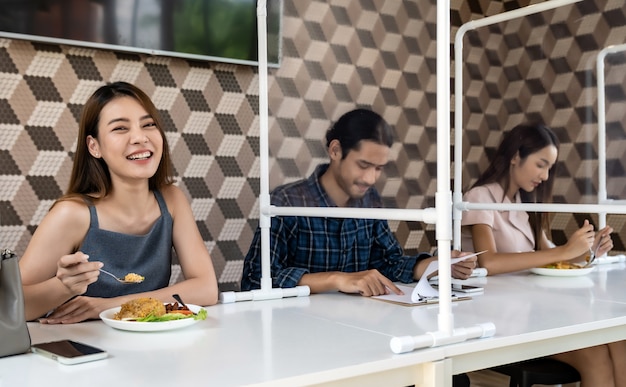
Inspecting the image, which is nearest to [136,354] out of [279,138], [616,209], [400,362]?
[400,362]

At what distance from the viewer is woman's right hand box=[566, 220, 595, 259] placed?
2246mm

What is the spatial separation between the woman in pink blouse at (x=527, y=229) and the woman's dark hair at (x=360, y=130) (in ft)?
1.76

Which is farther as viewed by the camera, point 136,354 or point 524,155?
point 524,155

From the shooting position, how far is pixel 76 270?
1.31 m

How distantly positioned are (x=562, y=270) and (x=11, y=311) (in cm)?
169

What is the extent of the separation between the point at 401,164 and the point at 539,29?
27.9 inches

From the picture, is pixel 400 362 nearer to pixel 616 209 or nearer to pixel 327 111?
pixel 327 111

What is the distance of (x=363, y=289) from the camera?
1736 mm

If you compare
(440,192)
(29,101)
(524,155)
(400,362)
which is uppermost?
(29,101)

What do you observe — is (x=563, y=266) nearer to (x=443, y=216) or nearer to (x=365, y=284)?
(x=365, y=284)

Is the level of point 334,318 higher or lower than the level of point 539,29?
lower

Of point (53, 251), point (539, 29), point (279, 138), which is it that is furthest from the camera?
point (539, 29)

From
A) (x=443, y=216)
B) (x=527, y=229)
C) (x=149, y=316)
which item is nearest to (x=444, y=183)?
(x=443, y=216)

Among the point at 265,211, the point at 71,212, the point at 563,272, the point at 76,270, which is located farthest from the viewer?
the point at 563,272
